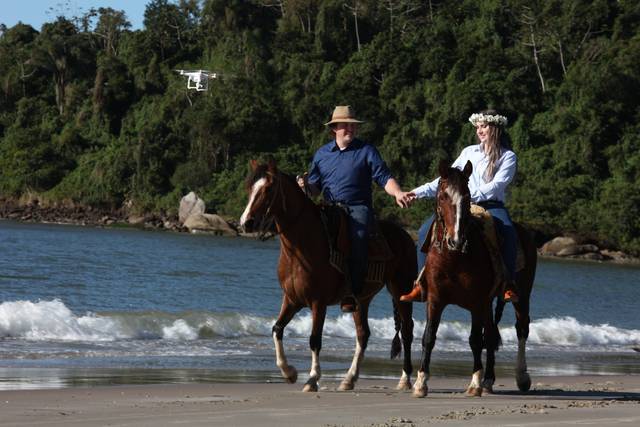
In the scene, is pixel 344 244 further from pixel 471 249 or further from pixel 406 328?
pixel 406 328

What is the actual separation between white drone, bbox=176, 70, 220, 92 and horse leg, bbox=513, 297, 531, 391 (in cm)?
9062

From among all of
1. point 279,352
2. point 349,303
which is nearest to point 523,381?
point 349,303

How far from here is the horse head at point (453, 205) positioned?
967 cm

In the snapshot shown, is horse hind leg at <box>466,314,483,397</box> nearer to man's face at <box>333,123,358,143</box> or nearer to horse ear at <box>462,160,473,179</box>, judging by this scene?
horse ear at <box>462,160,473,179</box>

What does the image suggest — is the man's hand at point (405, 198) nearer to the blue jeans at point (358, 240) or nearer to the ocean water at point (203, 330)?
the blue jeans at point (358, 240)

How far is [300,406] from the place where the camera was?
29.9 ft

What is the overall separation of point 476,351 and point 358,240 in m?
1.34

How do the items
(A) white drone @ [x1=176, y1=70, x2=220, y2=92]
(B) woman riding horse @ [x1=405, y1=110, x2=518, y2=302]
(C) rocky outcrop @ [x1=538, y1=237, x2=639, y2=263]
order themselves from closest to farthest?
1. (B) woman riding horse @ [x1=405, y1=110, x2=518, y2=302]
2. (C) rocky outcrop @ [x1=538, y1=237, x2=639, y2=263]
3. (A) white drone @ [x1=176, y1=70, x2=220, y2=92]

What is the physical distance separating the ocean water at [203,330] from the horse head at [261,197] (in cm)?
244

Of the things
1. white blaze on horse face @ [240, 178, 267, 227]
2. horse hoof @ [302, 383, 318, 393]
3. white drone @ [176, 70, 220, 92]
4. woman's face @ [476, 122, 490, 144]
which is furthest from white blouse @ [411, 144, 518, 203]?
white drone @ [176, 70, 220, 92]

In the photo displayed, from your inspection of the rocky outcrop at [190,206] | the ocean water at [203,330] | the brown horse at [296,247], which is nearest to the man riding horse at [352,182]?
the brown horse at [296,247]

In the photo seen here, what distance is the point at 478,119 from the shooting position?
34.9ft

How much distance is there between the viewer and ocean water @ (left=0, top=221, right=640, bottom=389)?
43.5ft

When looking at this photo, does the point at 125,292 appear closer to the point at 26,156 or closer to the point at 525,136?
the point at 525,136
